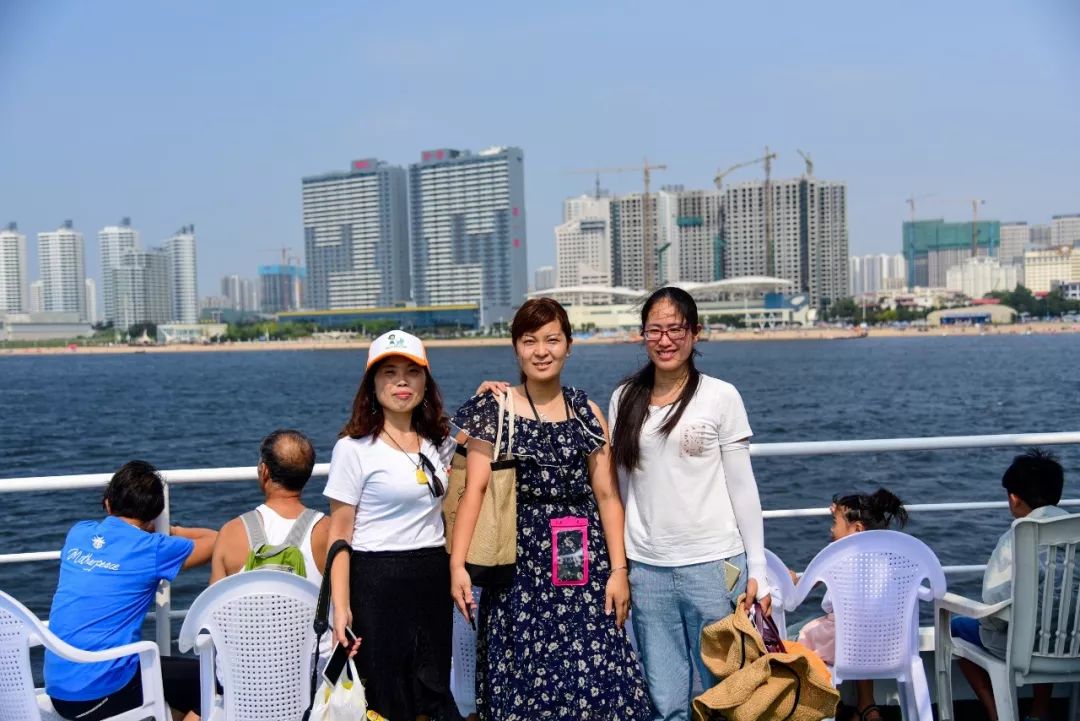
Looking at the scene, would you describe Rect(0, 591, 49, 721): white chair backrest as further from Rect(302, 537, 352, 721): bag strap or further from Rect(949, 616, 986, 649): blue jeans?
Rect(949, 616, 986, 649): blue jeans

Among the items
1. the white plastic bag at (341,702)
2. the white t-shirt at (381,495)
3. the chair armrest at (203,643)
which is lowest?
the white plastic bag at (341,702)

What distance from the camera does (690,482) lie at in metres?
2.67

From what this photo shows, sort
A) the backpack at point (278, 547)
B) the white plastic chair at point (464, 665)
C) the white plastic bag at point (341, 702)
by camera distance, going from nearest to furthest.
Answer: the white plastic bag at point (341, 702), the backpack at point (278, 547), the white plastic chair at point (464, 665)

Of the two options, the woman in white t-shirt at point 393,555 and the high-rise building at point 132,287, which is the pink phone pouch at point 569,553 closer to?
the woman in white t-shirt at point 393,555

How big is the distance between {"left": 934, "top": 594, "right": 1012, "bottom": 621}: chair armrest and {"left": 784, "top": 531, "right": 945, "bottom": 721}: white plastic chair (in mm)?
50

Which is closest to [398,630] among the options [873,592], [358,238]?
[873,592]

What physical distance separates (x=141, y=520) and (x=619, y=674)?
148 cm

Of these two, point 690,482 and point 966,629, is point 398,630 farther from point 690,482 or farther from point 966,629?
point 966,629

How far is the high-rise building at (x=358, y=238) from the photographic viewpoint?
172 metres

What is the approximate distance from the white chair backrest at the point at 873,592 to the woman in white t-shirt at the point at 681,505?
0.30 meters

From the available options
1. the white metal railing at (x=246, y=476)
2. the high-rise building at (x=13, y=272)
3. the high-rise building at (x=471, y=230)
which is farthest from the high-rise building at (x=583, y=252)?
the white metal railing at (x=246, y=476)

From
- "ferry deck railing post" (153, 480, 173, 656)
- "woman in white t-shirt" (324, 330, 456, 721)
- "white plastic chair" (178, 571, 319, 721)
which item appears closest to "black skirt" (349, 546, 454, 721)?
"woman in white t-shirt" (324, 330, 456, 721)

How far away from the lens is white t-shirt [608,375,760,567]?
8.75 feet

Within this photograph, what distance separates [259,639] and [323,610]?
20 cm
